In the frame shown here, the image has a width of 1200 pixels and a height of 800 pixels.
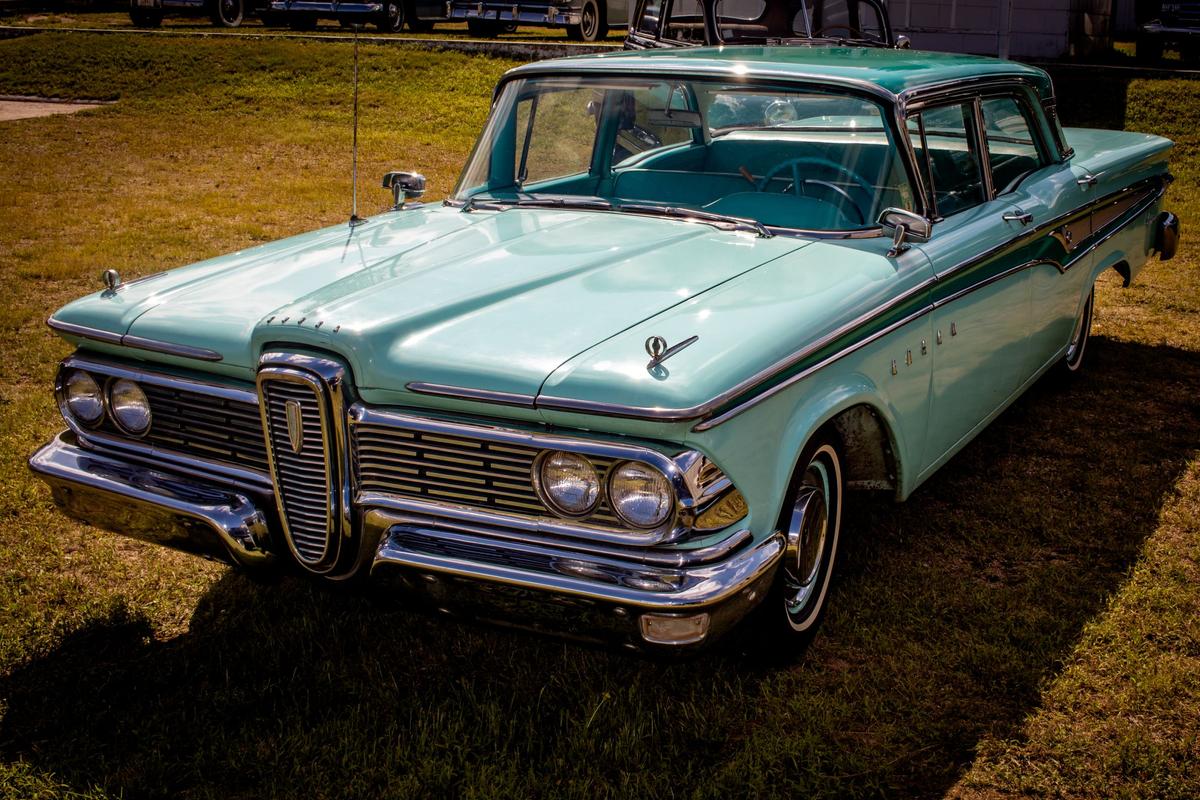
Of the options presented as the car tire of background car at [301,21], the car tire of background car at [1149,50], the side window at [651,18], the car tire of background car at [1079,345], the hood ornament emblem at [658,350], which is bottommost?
the car tire of background car at [1079,345]

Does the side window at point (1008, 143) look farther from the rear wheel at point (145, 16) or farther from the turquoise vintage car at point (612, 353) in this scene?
the rear wheel at point (145, 16)

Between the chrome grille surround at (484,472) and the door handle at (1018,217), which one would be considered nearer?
the chrome grille surround at (484,472)

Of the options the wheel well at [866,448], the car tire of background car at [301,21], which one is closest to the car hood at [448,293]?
the wheel well at [866,448]

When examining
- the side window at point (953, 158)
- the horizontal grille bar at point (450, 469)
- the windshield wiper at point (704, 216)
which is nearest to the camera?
the horizontal grille bar at point (450, 469)

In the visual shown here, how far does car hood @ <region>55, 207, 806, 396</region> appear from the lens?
2578 millimetres

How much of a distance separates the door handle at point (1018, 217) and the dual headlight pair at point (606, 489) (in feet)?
6.96

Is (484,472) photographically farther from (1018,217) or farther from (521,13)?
(521,13)

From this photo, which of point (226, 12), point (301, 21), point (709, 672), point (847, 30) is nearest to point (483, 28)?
point (301, 21)

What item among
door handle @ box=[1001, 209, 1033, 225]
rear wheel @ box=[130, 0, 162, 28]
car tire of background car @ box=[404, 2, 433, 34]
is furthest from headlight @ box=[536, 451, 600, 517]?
rear wheel @ box=[130, 0, 162, 28]

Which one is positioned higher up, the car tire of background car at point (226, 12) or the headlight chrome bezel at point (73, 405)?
the car tire of background car at point (226, 12)

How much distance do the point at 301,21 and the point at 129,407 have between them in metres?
17.2

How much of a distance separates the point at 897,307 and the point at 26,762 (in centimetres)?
253

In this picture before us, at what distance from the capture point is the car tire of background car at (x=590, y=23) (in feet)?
58.3

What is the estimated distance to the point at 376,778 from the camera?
2.63m
